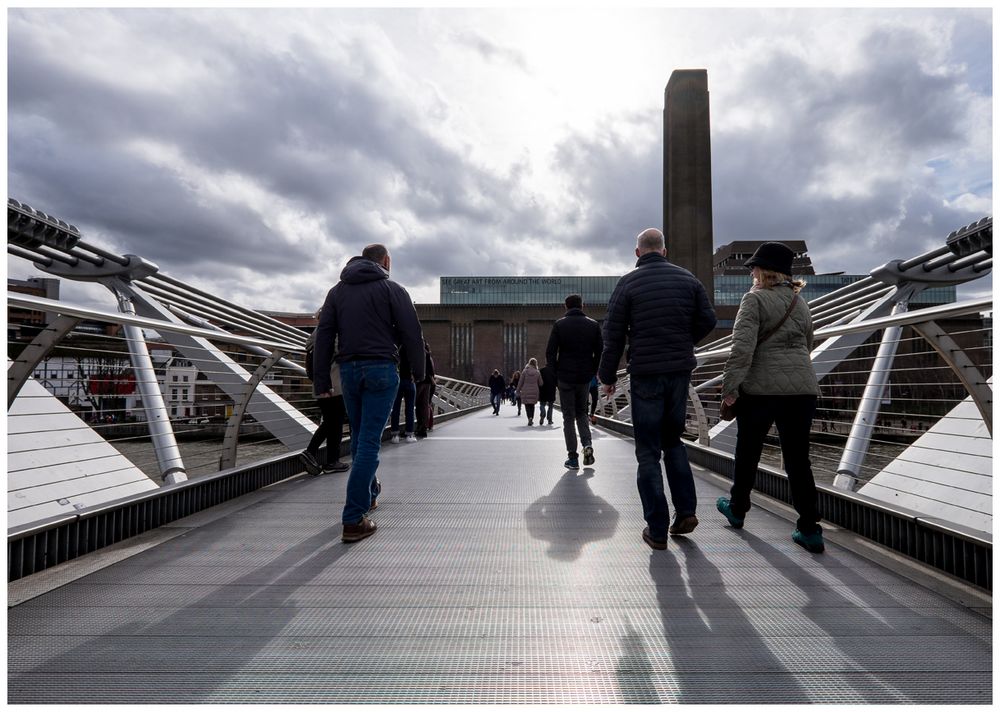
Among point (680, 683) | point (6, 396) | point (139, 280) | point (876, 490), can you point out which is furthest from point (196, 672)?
point (139, 280)

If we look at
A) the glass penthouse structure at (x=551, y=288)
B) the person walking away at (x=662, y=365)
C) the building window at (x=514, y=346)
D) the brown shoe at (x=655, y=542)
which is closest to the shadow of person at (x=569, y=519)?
the brown shoe at (x=655, y=542)

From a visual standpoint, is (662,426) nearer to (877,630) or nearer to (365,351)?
(877,630)

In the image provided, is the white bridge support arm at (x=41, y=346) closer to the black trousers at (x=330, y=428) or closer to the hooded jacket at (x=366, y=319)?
the hooded jacket at (x=366, y=319)

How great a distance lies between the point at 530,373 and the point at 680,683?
10.5 metres

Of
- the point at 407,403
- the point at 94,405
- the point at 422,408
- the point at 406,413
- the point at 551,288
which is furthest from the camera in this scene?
the point at 551,288

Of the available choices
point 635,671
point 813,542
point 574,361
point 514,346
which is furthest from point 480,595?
point 514,346

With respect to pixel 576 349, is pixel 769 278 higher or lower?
higher

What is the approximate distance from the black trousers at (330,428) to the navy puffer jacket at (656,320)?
2.73 meters

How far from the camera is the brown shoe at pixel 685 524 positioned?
2990mm

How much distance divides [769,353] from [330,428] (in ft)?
12.1

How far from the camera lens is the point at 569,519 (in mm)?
3473

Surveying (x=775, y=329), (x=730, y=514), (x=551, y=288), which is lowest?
(x=730, y=514)

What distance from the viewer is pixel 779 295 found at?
2910 mm

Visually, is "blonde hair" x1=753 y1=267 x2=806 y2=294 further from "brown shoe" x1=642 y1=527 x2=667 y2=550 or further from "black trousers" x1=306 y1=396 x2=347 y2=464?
"black trousers" x1=306 y1=396 x2=347 y2=464
